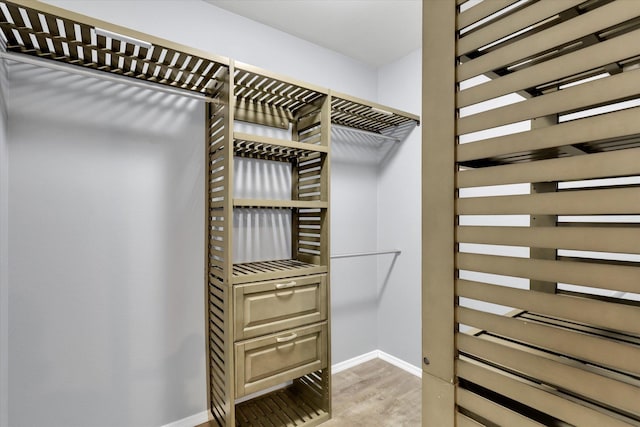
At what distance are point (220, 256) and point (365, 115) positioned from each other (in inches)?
60.2

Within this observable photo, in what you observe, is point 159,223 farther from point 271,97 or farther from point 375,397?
point 375,397

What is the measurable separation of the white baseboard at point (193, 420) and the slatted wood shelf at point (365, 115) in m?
2.19

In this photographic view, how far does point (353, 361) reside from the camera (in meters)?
2.75

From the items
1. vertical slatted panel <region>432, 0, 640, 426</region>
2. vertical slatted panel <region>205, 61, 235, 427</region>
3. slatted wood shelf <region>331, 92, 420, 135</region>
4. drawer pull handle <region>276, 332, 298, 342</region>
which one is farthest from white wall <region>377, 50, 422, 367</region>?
vertical slatted panel <region>432, 0, 640, 426</region>

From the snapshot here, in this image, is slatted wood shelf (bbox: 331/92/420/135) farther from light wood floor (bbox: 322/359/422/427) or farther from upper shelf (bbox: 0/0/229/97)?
light wood floor (bbox: 322/359/422/427)

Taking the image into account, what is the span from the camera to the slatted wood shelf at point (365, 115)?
2.20 m

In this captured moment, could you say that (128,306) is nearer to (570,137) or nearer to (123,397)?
(123,397)

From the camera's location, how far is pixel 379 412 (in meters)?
2.10

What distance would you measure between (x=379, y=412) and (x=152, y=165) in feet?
6.96

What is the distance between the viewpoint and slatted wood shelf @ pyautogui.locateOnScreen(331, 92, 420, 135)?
2.20 metres

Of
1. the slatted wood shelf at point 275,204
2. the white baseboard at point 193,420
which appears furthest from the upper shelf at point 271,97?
the white baseboard at point 193,420

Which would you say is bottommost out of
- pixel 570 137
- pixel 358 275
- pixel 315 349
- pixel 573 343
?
pixel 315 349

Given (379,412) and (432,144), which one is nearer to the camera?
(432,144)

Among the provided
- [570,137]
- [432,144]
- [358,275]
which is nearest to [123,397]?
[358,275]
